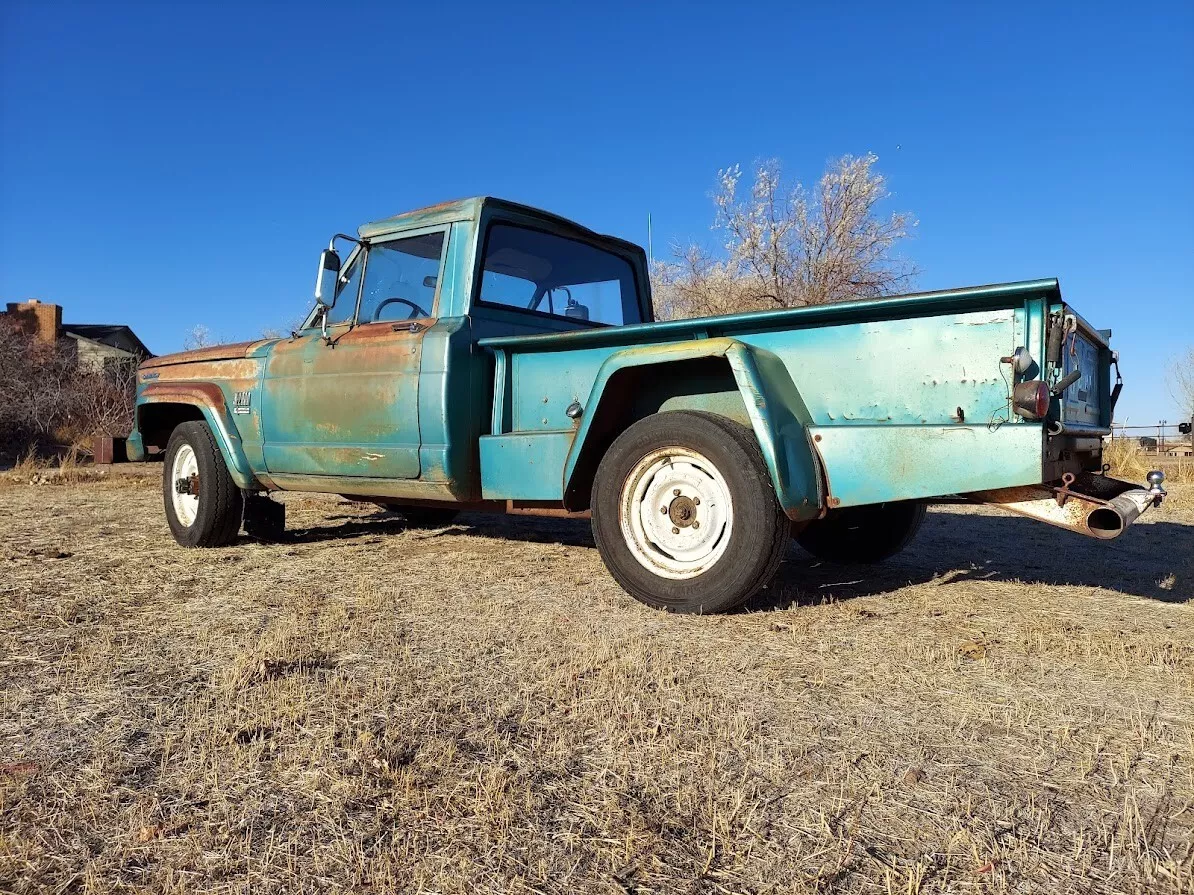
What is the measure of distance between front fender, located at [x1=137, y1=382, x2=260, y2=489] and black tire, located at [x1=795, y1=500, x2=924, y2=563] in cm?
363

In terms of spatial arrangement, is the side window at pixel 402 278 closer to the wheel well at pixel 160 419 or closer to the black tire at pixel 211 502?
the black tire at pixel 211 502

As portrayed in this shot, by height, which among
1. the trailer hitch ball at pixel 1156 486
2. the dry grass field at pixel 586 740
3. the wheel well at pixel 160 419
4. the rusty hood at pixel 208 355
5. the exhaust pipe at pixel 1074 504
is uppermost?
the rusty hood at pixel 208 355

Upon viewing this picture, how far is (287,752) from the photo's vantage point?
2.04 metres

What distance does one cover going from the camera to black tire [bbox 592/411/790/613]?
328 cm

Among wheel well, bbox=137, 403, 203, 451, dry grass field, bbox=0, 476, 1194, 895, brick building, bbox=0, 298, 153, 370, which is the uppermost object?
brick building, bbox=0, 298, 153, 370

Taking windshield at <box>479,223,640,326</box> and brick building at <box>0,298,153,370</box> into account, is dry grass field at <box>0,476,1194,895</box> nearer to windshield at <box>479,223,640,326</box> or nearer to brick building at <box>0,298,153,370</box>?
windshield at <box>479,223,640,326</box>

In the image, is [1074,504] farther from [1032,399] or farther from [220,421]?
[220,421]

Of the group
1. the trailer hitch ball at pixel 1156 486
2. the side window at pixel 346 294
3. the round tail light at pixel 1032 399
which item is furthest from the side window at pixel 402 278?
the trailer hitch ball at pixel 1156 486

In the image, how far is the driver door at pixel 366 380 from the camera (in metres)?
4.44

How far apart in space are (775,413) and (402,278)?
106 inches

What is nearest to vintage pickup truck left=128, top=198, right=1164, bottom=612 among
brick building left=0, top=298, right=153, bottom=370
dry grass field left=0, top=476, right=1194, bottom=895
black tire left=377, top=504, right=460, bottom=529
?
dry grass field left=0, top=476, right=1194, bottom=895

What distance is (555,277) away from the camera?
5.21m

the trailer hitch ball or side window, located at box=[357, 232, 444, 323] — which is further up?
side window, located at box=[357, 232, 444, 323]

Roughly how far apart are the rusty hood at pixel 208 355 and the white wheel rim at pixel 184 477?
0.64 metres
